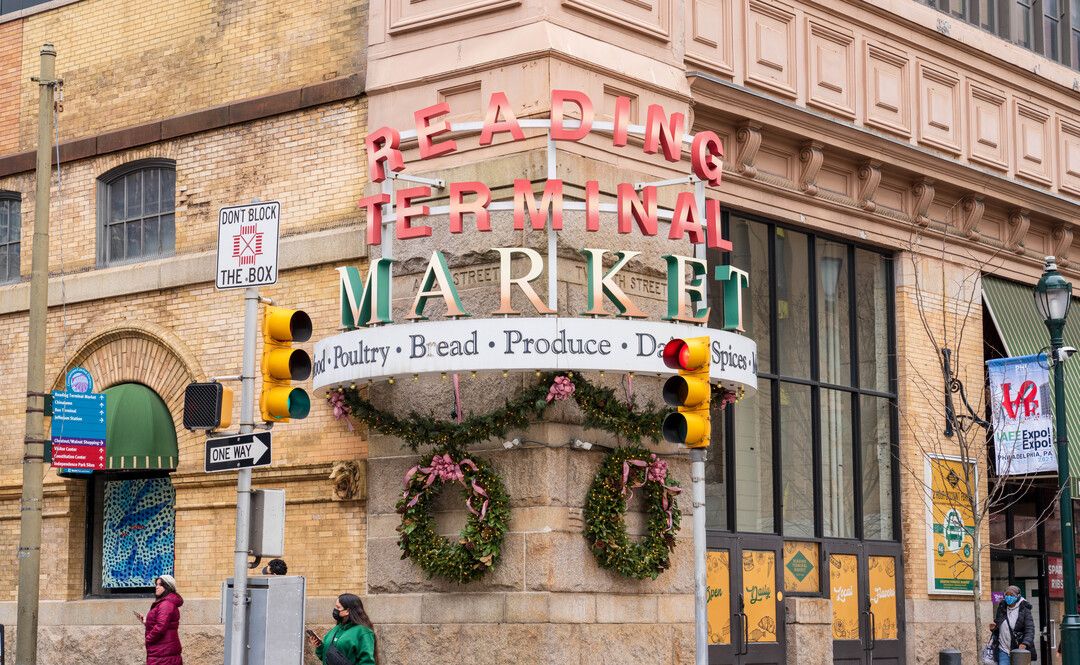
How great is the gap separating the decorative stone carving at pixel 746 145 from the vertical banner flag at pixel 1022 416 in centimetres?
473

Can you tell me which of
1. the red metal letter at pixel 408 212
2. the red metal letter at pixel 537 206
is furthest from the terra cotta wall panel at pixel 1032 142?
the red metal letter at pixel 408 212

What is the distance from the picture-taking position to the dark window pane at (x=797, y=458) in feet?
75.0

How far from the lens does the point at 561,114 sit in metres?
18.4

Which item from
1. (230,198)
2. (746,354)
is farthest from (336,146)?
(746,354)

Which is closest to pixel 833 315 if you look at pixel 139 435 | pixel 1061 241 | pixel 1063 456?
pixel 1063 456

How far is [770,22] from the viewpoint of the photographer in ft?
74.1

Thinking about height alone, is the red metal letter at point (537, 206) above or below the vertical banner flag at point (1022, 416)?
above

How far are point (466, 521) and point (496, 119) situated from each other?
441cm

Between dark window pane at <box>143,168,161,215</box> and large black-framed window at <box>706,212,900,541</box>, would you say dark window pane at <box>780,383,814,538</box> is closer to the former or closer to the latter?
large black-framed window at <box>706,212,900,541</box>

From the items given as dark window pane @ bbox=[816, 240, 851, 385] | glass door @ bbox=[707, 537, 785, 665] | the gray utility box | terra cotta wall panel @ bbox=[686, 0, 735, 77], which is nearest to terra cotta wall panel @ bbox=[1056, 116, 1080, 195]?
dark window pane @ bbox=[816, 240, 851, 385]

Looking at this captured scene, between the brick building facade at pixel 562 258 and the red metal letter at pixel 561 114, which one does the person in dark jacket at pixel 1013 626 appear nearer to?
the brick building facade at pixel 562 258

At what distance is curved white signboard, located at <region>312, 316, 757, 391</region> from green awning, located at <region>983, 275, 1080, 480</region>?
895 cm

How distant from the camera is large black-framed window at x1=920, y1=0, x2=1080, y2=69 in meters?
26.4

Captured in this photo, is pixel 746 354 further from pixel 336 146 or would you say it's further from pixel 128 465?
pixel 128 465
